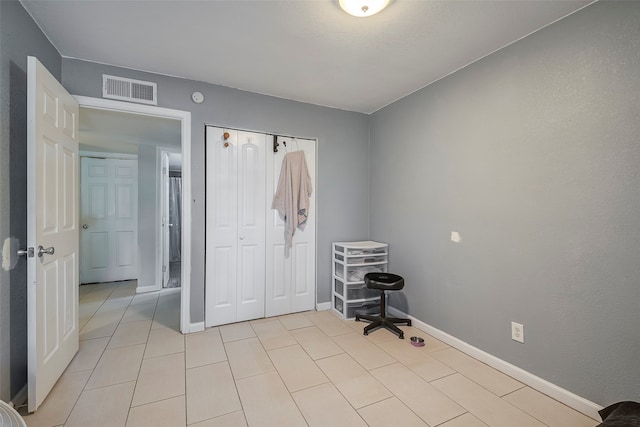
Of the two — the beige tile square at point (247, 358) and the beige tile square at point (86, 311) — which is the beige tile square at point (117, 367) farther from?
the beige tile square at point (86, 311)

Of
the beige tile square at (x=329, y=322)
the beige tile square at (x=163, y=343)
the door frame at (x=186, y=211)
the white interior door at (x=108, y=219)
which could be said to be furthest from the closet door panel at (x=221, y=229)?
the white interior door at (x=108, y=219)

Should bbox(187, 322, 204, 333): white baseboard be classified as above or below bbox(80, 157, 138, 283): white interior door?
below

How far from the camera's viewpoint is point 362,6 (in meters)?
1.53

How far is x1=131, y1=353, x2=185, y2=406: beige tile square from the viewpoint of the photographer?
1.70 m

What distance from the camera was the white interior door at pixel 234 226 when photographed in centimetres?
267

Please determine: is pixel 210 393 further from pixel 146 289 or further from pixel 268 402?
pixel 146 289

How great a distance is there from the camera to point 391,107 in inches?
119

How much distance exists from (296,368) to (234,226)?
1.44 meters

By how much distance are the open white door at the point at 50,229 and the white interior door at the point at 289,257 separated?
1562 mm

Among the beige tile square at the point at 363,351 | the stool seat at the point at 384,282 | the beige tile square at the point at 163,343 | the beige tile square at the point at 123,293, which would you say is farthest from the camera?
the beige tile square at the point at 123,293

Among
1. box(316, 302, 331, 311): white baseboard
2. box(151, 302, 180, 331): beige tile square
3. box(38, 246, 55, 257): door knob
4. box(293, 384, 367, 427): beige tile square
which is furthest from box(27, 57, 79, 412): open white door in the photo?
box(316, 302, 331, 311): white baseboard

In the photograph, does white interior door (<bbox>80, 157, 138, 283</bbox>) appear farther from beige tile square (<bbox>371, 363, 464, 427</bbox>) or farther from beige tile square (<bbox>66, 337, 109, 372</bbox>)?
beige tile square (<bbox>371, 363, 464, 427</bbox>)

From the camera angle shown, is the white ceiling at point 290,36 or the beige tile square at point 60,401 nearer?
the beige tile square at point 60,401

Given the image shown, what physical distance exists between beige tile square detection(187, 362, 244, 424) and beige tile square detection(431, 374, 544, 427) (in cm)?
133
